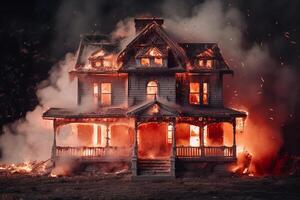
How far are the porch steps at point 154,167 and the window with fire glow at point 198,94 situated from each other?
5992 mm

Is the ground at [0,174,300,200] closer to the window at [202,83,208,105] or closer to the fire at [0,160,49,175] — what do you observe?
the fire at [0,160,49,175]

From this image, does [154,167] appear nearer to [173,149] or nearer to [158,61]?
[173,149]

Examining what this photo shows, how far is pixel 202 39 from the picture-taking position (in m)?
45.5

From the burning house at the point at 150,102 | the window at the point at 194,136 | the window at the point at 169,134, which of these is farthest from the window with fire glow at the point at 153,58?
the window at the point at 194,136

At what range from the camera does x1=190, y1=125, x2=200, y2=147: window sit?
37581mm

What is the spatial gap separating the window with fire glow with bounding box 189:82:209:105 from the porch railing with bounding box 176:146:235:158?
424 cm

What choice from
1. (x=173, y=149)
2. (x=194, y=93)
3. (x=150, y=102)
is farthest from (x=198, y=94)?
(x=173, y=149)

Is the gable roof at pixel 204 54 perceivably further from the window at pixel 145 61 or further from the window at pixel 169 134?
the window at pixel 169 134

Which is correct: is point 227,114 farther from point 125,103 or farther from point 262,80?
point 262,80

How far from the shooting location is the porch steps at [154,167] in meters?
33.7

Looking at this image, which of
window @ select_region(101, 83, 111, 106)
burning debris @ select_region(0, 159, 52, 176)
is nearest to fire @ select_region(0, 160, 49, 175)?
burning debris @ select_region(0, 159, 52, 176)

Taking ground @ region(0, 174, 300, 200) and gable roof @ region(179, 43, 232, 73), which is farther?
gable roof @ region(179, 43, 232, 73)

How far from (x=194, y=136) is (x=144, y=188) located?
10119 mm

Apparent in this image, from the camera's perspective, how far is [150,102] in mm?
34344
